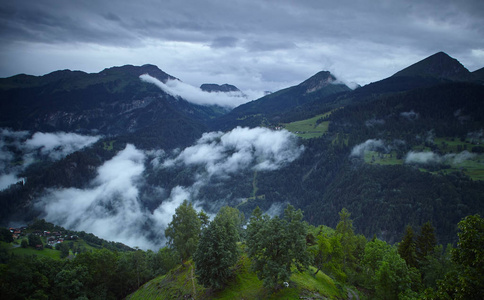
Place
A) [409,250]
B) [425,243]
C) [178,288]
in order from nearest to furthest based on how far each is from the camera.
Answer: [178,288] → [409,250] → [425,243]

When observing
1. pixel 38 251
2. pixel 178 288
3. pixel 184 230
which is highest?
pixel 184 230

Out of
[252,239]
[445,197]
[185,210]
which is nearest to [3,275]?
[185,210]

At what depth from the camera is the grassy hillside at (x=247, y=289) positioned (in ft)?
121

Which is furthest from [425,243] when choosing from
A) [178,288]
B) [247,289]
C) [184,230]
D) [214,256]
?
[178,288]

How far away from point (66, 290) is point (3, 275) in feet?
40.3

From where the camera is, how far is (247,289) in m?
39.8

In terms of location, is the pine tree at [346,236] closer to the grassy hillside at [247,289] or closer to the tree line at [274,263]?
the tree line at [274,263]

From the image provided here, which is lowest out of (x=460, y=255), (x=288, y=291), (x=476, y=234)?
(x=288, y=291)

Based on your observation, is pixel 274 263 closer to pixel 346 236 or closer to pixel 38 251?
pixel 346 236

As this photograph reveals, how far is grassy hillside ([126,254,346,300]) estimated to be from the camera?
3675 centimetres

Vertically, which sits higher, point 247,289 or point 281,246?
point 281,246

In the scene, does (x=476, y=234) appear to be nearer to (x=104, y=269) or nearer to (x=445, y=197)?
(x=104, y=269)

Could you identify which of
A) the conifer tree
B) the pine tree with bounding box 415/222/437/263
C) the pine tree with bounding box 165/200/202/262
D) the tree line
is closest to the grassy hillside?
the tree line

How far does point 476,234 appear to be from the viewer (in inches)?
616
